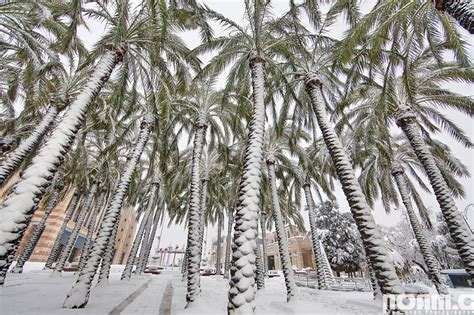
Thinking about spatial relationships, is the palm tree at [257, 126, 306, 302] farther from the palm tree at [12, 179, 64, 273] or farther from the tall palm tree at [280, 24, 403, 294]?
the palm tree at [12, 179, 64, 273]

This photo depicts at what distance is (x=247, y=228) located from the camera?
5059 mm

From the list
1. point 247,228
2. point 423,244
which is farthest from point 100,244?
point 423,244

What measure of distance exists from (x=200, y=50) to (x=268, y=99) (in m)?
3.58

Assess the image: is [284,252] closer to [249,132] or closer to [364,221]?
[364,221]

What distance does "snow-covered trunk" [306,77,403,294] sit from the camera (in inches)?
197

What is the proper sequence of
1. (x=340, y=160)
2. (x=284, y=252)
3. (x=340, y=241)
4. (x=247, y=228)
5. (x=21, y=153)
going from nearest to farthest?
(x=247, y=228)
(x=340, y=160)
(x=21, y=153)
(x=284, y=252)
(x=340, y=241)

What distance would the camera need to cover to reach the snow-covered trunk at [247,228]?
4.41 meters

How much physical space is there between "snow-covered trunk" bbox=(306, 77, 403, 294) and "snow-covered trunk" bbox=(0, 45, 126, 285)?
717cm

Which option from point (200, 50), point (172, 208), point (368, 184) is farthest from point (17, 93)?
point (368, 184)

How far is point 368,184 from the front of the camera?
14797 millimetres

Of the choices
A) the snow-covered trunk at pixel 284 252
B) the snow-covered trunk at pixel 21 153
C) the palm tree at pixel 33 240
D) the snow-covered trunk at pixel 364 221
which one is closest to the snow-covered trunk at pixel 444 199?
the snow-covered trunk at pixel 364 221

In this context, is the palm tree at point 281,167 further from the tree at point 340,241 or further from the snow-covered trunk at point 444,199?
the tree at point 340,241

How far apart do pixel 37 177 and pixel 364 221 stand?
7.67 meters

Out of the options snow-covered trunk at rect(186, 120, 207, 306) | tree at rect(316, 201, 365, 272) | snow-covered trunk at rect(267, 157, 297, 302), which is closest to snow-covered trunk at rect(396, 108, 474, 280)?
snow-covered trunk at rect(267, 157, 297, 302)
